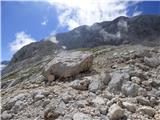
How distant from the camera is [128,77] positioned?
50.0ft

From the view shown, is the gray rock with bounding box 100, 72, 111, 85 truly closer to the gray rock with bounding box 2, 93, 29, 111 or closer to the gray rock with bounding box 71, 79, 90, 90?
the gray rock with bounding box 71, 79, 90, 90

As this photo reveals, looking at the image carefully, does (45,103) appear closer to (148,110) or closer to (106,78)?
(106,78)

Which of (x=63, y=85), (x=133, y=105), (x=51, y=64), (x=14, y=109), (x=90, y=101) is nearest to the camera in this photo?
(x=133, y=105)

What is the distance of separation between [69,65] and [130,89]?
4584 mm

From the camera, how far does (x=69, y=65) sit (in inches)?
676

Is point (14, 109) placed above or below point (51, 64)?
below

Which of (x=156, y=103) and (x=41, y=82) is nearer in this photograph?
(x=156, y=103)

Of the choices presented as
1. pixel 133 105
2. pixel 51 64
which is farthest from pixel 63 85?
pixel 133 105

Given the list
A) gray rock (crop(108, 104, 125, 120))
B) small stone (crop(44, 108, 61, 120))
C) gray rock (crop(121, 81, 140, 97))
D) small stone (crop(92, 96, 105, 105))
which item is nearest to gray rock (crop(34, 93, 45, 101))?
small stone (crop(44, 108, 61, 120))

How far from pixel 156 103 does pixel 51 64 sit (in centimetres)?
743

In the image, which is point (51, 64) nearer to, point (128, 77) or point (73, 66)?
point (73, 66)

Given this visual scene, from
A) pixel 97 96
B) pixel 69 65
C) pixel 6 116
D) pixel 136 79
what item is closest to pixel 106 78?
pixel 136 79

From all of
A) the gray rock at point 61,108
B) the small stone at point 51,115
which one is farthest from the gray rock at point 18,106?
the gray rock at point 61,108

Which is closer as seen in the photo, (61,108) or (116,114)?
(116,114)
